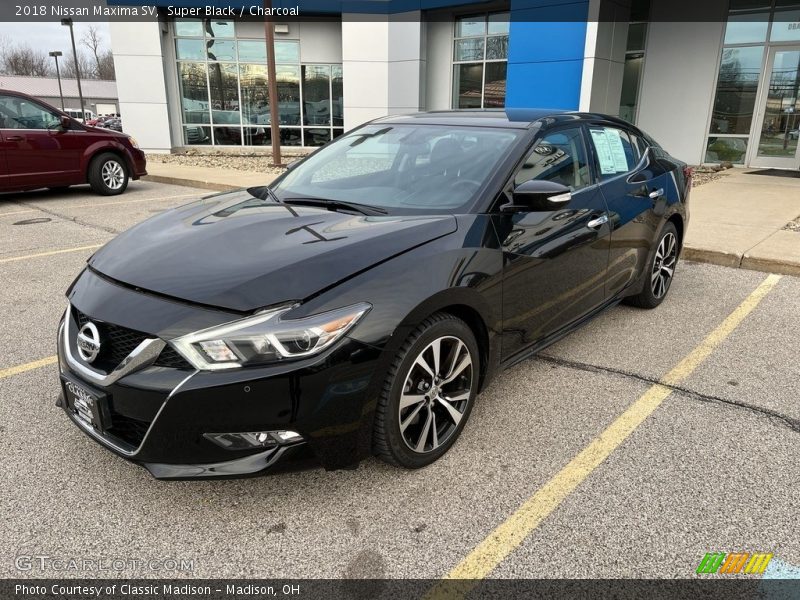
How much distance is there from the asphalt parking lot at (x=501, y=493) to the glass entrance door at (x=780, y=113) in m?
12.7

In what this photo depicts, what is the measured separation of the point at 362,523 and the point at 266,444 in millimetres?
557

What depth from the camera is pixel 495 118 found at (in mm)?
3771

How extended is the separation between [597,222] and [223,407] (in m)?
2.64

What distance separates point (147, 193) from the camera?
11.6 metres

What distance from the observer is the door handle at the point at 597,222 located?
3.75m

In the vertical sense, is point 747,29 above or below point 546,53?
above

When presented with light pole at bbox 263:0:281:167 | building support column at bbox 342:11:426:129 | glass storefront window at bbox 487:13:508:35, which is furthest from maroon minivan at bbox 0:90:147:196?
glass storefront window at bbox 487:13:508:35

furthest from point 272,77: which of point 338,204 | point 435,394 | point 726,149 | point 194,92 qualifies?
point 435,394

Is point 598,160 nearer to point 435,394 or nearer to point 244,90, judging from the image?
point 435,394

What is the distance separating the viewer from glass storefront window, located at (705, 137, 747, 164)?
14.8 metres

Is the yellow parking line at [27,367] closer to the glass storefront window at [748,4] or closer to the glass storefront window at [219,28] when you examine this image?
the glass storefront window at [748,4]

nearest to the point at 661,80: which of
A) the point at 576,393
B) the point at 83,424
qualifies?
the point at 576,393

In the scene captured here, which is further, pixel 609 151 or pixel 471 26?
pixel 471 26

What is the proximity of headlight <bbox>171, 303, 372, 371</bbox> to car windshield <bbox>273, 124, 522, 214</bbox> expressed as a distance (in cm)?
110
